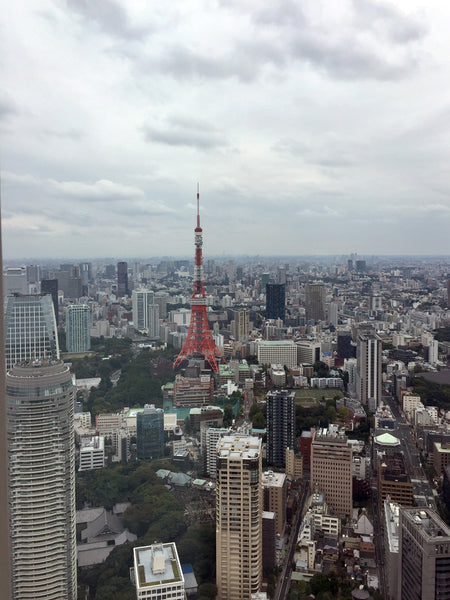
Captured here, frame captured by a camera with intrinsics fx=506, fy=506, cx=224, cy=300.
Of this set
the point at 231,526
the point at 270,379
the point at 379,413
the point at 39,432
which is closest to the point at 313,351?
the point at 270,379

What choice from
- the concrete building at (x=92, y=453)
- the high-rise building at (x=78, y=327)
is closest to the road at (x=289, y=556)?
the concrete building at (x=92, y=453)

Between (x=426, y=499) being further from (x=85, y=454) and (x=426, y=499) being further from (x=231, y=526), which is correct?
(x=85, y=454)

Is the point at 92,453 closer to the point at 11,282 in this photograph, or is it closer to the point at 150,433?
the point at 150,433

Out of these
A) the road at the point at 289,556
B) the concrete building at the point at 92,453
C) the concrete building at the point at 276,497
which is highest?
the concrete building at the point at 92,453

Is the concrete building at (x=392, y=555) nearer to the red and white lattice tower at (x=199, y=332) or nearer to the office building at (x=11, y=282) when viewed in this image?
the office building at (x=11, y=282)

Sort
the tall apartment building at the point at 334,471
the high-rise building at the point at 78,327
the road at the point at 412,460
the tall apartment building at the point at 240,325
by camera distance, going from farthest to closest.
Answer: the tall apartment building at the point at 240,325, the high-rise building at the point at 78,327, the tall apartment building at the point at 334,471, the road at the point at 412,460

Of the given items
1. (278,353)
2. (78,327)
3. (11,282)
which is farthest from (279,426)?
(11,282)

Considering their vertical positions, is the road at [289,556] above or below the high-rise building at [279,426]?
below
